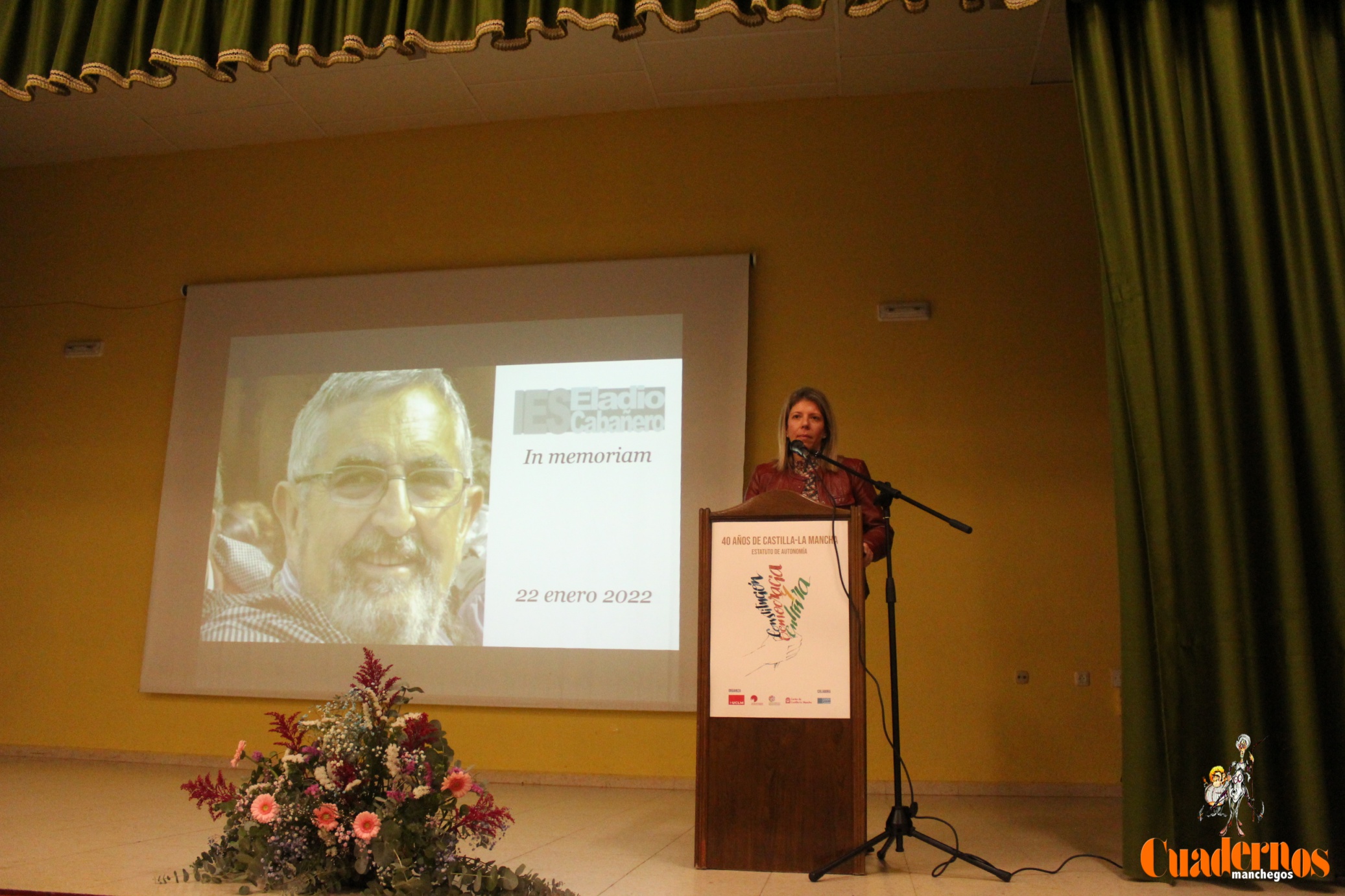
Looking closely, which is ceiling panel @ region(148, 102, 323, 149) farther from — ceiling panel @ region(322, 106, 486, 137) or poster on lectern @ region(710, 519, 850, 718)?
poster on lectern @ region(710, 519, 850, 718)

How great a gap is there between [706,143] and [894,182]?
3.07ft

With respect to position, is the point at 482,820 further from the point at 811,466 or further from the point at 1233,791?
the point at 1233,791

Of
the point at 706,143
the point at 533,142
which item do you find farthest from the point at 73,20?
the point at 706,143

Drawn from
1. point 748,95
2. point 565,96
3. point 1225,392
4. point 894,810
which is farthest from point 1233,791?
point 565,96

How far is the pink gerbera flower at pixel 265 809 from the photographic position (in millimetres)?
2062

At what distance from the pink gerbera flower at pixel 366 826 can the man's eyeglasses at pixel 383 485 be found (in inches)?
101

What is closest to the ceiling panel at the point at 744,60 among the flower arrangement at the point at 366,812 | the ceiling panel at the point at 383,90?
the ceiling panel at the point at 383,90

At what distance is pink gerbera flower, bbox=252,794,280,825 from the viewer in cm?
206

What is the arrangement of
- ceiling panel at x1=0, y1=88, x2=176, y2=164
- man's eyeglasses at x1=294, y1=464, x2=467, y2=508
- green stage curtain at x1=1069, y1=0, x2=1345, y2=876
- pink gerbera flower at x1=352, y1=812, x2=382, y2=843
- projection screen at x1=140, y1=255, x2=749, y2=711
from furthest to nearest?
ceiling panel at x1=0, y1=88, x2=176, y2=164 < man's eyeglasses at x1=294, y1=464, x2=467, y2=508 < projection screen at x1=140, y1=255, x2=749, y2=711 < green stage curtain at x1=1069, y1=0, x2=1345, y2=876 < pink gerbera flower at x1=352, y1=812, x2=382, y2=843

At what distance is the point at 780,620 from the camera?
2518mm

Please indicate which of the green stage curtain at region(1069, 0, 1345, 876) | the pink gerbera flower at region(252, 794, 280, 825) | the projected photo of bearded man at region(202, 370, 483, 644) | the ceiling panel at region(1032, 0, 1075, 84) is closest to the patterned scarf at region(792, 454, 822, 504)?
the green stage curtain at region(1069, 0, 1345, 876)

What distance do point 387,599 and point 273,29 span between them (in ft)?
8.18

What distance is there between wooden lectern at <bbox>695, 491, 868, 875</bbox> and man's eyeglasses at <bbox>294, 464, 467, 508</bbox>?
2.24 m

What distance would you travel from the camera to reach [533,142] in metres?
4.83
